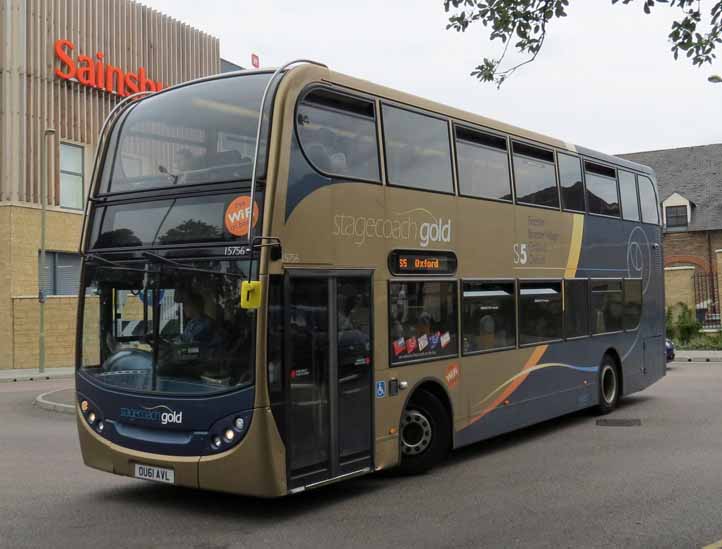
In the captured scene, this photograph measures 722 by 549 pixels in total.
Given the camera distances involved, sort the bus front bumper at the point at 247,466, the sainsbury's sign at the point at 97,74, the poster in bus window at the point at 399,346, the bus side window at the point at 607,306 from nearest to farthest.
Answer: the bus front bumper at the point at 247,466 < the poster in bus window at the point at 399,346 < the bus side window at the point at 607,306 < the sainsbury's sign at the point at 97,74

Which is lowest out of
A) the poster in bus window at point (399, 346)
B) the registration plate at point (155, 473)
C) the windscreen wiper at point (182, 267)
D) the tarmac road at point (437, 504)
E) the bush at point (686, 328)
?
the tarmac road at point (437, 504)

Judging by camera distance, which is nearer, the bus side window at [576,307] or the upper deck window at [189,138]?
the upper deck window at [189,138]

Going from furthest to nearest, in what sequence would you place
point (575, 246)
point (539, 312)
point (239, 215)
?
1. point (575, 246)
2. point (539, 312)
3. point (239, 215)

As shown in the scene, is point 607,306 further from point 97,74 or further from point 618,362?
point 97,74

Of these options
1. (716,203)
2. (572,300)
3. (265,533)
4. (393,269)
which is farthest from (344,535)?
(716,203)

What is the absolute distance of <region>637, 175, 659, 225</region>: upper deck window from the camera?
51.0 ft

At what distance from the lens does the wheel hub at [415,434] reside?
9.19 m

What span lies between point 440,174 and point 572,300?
A: 13.1 ft

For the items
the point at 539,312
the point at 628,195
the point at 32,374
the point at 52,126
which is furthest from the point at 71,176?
the point at 539,312

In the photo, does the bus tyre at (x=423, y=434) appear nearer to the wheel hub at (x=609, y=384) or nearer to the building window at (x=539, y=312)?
the building window at (x=539, y=312)

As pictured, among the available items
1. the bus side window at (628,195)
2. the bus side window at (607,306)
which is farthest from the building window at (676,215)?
the bus side window at (607,306)

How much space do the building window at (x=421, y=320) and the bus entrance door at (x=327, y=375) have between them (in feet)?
1.65

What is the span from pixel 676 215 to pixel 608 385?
37845 mm

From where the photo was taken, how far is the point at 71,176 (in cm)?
2978
